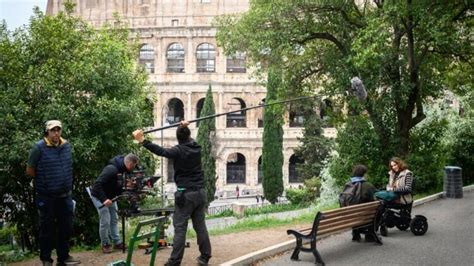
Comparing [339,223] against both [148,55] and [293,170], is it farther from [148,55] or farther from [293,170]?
[148,55]

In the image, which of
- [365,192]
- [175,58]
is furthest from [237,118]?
[365,192]

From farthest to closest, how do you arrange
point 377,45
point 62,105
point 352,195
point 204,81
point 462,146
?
point 204,81
point 462,146
point 377,45
point 62,105
point 352,195

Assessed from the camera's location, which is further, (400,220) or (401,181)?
(400,220)

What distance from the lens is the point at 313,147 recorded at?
3669cm

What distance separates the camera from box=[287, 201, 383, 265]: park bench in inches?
293

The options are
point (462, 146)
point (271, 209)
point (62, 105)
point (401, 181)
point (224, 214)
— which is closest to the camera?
point (401, 181)

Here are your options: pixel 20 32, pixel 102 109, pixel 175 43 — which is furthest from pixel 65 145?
pixel 175 43

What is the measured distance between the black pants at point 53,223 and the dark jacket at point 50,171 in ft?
0.41

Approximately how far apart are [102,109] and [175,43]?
117ft

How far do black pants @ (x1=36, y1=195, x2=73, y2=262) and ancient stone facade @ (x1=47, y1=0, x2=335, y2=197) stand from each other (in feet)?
120

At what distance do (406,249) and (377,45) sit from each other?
246 inches

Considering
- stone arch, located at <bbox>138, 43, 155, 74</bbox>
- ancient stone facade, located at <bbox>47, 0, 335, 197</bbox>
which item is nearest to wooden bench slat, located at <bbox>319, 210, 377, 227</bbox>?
ancient stone facade, located at <bbox>47, 0, 335, 197</bbox>

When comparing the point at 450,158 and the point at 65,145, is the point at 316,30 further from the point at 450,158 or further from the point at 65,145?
the point at 65,145

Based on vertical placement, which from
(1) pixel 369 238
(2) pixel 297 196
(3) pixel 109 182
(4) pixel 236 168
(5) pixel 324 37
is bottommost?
(2) pixel 297 196
